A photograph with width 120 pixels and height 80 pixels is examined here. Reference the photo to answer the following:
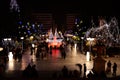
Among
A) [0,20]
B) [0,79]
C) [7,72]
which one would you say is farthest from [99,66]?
[0,20]

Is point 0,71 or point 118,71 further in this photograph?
point 118,71

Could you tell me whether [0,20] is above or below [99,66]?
above

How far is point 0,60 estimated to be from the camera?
117 ft

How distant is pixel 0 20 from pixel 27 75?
26.7 metres

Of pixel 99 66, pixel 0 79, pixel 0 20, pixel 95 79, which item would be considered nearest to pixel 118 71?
pixel 99 66

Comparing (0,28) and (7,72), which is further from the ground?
(0,28)

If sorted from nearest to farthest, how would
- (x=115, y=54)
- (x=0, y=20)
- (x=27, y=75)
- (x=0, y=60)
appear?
1. (x=27, y=75)
2. (x=0, y=60)
3. (x=115, y=54)
4. (x=0, y=20)

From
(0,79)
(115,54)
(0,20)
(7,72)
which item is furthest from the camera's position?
(0,20)

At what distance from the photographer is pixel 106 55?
4459 centimetres

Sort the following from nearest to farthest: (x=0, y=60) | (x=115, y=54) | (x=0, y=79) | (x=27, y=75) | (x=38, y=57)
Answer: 1. (x=0, y=79)
2. (x=27, y=75)
3. (x=0, y=60)
4. (x=38, y=57)
5. (x=115, y=54)

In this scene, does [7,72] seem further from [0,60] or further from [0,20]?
[0,20]

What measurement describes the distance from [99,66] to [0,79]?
39.3ft

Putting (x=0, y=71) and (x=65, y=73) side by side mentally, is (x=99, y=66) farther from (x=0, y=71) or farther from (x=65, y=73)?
(x=0, y=71)

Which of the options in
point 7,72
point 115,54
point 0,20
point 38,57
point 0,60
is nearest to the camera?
point 7,72
